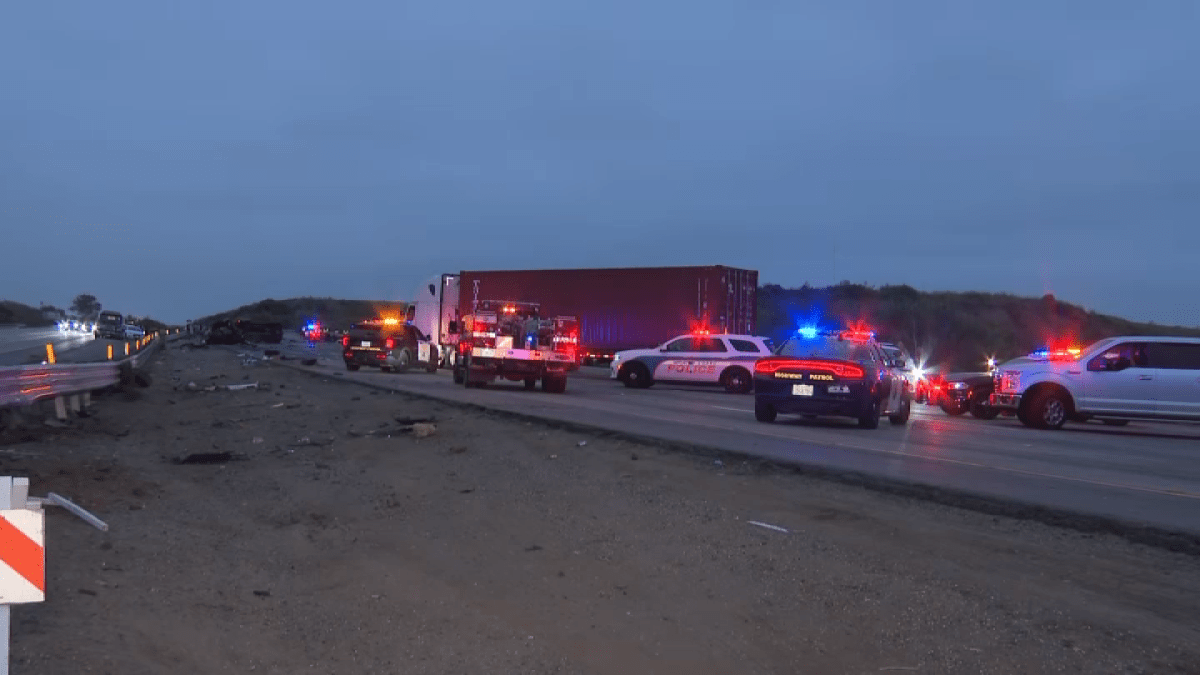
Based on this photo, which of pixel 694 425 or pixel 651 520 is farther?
pixel 694 425

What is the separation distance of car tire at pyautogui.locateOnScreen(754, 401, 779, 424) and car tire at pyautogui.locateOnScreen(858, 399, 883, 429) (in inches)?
62.0

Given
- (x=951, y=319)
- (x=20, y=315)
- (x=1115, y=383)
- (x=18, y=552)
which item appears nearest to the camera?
(x=18, y=552)

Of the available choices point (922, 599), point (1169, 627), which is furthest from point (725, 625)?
point (1169, 627)

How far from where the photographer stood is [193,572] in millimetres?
7902

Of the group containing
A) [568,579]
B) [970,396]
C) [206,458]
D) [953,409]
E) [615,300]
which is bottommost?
[568,579]

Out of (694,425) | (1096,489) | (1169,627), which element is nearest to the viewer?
(1169,627)

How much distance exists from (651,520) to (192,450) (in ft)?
28.3

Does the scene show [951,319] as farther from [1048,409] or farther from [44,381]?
[44,381]

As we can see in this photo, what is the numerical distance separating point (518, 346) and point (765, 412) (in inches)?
397

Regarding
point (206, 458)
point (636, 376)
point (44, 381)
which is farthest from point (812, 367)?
point (636, 376)

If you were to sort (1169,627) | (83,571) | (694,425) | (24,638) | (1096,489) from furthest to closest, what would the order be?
(694,425)
(1096,489)
(83,571)
(1169,627)
(24,638)

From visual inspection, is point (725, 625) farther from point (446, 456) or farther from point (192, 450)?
point (192, 450)

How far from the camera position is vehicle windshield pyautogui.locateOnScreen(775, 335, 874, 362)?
19266 millimetres

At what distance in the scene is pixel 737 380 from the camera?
30906 millimetres
